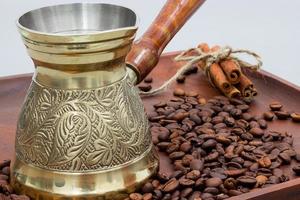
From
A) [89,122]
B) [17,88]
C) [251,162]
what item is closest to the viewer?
[89,122]

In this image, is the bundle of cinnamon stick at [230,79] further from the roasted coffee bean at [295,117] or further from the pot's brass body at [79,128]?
the pot's brass body at [79,128]

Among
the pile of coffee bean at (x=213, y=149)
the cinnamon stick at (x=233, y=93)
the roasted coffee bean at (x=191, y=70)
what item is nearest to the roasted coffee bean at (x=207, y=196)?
the pile of coffee bean at (x=213, y=149)

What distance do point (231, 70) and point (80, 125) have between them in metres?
0.53

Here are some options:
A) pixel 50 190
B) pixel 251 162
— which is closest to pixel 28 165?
pixel 50 190

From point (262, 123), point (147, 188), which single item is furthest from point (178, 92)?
point (147, 188)

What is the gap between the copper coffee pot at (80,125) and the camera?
1.01 meters

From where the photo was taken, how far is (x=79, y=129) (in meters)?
1.03

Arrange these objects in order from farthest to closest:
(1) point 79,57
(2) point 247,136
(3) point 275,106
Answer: (3) point 275,106 < (2) point 247,136 < (1) point 79,57

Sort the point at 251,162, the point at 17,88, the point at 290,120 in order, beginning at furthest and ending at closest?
the point at 17,88
the point at 290,120
the point at 251,162

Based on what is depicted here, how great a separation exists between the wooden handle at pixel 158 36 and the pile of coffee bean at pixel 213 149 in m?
0.11

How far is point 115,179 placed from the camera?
3.41 feet

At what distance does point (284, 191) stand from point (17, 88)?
2.14ft

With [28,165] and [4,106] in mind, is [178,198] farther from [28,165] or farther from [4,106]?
[4,106]

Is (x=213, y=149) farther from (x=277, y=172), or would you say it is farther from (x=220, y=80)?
(x=220, y=80)
